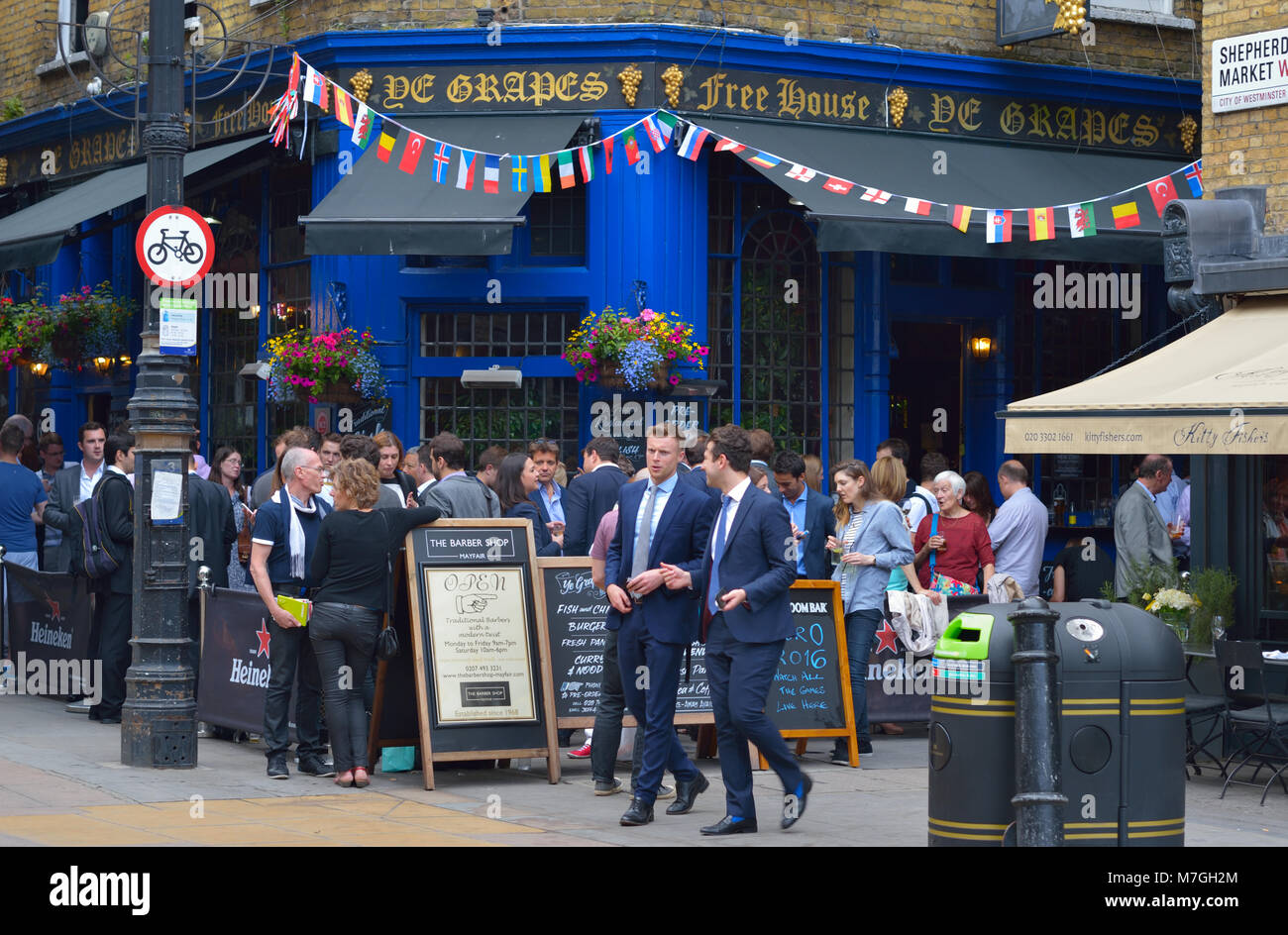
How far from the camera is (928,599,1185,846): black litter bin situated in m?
7.24

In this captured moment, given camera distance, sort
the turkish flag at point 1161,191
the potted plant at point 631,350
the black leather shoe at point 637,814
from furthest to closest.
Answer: the turkish flag at point 1161,191 < the potted plant at point 631,350 < the black leather shoe at point 637,814

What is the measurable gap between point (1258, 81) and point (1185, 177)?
4.94 meters

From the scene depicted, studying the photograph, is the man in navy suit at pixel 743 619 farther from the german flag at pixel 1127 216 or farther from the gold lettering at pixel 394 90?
the german flag at pixel 1127 216

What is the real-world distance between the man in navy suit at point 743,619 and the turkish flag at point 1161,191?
923cm

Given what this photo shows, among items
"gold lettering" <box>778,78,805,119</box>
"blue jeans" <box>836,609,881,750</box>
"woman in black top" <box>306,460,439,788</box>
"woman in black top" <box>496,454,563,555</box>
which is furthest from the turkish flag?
"woman in black top" <box>306,460,439,788</box>

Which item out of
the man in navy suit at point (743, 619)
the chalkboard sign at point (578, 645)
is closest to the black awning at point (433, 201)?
the chalkboard sign at point (578, 645)

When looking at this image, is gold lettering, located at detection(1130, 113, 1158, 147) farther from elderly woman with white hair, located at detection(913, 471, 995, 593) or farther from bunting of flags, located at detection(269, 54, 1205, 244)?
elderly woman with white hair, located at detection(913, 471, 995, 593)

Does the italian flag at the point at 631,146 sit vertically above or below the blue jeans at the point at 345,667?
above

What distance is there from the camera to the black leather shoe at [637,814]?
8.88 metres

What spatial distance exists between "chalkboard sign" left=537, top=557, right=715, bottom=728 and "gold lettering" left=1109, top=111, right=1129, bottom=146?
9305 mm

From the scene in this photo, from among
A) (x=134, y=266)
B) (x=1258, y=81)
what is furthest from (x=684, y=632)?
(x=134, y=266)

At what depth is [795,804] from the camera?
8734mm

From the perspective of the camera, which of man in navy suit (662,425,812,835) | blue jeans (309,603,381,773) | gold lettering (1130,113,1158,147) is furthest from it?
gold lettering (1130,113,1158,147)

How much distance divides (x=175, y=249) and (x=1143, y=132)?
35.9 feet
